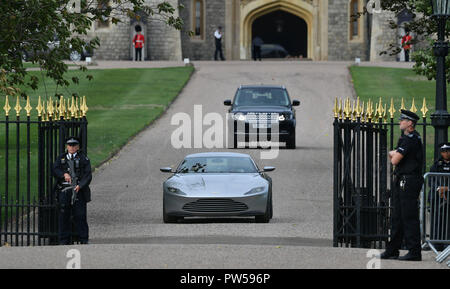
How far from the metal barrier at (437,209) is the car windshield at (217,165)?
15.7 ft

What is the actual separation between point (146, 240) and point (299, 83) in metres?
30.3

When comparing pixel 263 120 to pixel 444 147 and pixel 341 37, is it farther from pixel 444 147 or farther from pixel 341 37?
pixel 341 37

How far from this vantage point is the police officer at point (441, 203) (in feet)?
43.7

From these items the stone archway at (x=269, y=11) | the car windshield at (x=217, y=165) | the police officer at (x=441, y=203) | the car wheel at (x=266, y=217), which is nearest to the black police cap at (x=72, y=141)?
the car windshield at (x=217, y=165)

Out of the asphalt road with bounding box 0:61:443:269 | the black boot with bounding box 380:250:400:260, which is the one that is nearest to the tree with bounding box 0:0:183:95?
the asphalt road with bounding box 0:61:443:269

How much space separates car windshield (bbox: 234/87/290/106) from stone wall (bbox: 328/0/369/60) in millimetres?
31978

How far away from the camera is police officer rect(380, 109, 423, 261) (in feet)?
40.1

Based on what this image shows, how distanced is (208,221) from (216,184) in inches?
29.8

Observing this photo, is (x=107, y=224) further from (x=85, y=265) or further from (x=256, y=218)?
(x=85, y=265)

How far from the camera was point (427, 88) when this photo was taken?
43531 mm

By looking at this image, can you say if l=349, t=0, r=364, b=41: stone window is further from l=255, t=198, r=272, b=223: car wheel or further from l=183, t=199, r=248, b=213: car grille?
l=183, t=199, r=248, b=213: car grille

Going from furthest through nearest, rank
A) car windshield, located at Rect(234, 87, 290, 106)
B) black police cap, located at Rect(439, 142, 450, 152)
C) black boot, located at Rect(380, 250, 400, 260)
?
car windshield, located at Rect(234, 87, 290, 106)
black police cap, located at Rect(439, 142, 450, 152)
black boot, located at Rect(380, 250, 400, 260)

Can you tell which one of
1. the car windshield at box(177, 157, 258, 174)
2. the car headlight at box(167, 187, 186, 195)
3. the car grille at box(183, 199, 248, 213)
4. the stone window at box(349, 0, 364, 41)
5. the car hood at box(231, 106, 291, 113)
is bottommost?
the car grille at box(183, 199, 248, 213)

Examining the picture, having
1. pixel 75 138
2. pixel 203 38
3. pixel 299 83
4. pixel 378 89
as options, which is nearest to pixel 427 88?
pixel 378 89
